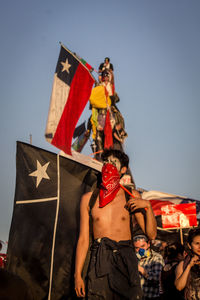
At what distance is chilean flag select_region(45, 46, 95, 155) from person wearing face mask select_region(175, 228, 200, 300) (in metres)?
5.63

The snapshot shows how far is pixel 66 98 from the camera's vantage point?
39.0ft

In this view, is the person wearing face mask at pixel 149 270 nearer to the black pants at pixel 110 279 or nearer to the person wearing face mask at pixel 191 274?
the person wearing face mask at pixel 191 274

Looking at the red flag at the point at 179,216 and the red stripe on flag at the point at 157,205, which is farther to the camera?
the red stripe on flag at the point at 157,205

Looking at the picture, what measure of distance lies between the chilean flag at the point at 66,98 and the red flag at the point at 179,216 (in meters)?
3.16

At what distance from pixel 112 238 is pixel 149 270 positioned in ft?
8.76

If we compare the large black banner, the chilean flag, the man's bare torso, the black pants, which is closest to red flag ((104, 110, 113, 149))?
the chilean flag

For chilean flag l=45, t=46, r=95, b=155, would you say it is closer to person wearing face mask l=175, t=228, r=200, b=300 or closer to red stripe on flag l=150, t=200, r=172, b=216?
red stripe on flag l=150, t=200, r=172, b=216

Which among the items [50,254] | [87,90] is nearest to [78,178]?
[50,254]

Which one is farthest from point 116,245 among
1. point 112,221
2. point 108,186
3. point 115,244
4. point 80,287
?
point 108,186

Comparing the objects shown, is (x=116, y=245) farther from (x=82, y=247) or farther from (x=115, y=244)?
(x=82, y=247)

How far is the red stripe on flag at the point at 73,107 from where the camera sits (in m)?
10.2

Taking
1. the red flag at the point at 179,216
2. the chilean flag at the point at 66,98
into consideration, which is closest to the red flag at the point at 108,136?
the chilean flag at the point at 66,98

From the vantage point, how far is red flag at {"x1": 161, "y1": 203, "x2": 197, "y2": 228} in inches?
385

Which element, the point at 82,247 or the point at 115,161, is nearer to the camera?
the point at 82,247
